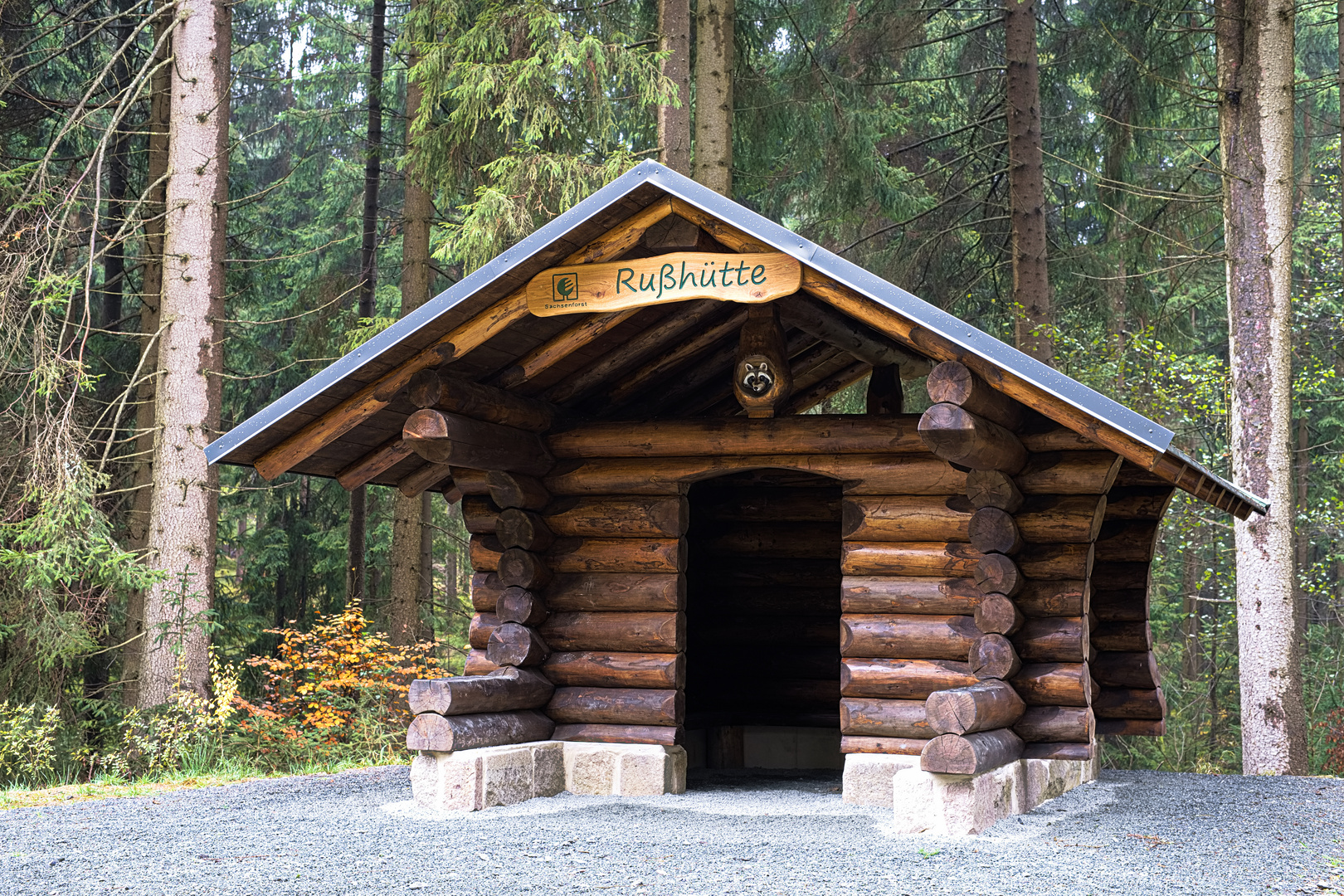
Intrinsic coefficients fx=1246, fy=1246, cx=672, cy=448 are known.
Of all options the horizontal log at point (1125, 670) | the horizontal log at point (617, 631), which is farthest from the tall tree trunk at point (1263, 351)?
the horizontal log at point (617, 631)

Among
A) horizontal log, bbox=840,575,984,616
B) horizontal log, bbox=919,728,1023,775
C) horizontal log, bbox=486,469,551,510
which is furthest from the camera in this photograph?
horizontal log, bbox=486,469,551,510

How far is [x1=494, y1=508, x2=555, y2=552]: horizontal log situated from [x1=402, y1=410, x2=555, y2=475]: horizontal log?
31 cm

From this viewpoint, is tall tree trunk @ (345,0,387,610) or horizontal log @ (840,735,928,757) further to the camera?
tall tree trunk @ (345,0,387,610)

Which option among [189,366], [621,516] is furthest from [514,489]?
[189,366]

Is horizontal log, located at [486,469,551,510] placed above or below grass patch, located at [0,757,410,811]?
above

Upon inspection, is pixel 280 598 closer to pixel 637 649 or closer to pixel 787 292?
pixel 637 649

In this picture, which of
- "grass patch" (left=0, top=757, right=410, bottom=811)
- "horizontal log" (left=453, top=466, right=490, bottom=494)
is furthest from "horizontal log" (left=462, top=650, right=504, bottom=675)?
"grass patch" (left=0, top=757, right=410, bottom=811)

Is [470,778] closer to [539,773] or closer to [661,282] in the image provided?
[539,773]

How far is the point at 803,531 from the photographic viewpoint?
37.8 feet

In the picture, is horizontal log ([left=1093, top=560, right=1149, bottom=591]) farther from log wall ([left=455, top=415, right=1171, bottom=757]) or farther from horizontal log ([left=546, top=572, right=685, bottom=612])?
horizontal log ([left=546, top=572, right=685, bottom=612])

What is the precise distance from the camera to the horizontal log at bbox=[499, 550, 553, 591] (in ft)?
29.0

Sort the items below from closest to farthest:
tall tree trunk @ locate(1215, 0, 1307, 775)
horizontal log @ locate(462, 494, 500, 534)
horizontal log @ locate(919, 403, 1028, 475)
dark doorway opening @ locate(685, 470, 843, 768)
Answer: horizontal log @ locate(919, 403, 1028, 475) → horizontal log @ locate(462, 494, 500, 534) → dark doorway opening @ locate(685, 470, 843, 768) → tall tree trunk @ locate(1215, 0, 1307, 775)

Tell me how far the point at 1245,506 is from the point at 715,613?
16.3 feet

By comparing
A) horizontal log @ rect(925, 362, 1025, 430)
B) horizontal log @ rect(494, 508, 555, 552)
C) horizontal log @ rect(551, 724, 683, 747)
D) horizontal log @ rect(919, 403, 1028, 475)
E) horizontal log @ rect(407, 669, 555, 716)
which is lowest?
horizontal log @ rect(551, 724, 683, 747)
